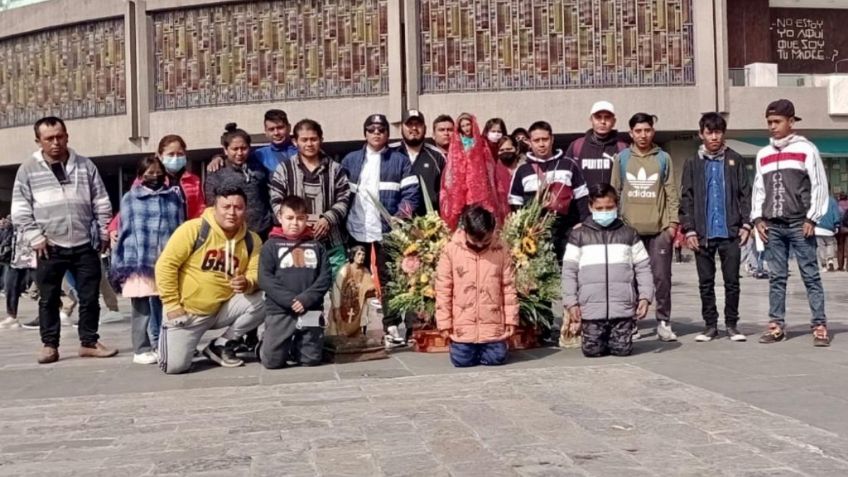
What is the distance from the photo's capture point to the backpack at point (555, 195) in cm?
809

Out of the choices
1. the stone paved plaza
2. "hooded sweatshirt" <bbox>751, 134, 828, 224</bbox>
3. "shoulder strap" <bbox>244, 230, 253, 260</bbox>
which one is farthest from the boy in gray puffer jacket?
"shoulder strap" <bbox>244, 230, 253, 260</bbox>

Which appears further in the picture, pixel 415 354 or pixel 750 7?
pixel 750 7

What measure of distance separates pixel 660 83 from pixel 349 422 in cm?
2099

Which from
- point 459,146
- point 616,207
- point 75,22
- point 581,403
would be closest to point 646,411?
point 581,403

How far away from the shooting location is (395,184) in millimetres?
8297

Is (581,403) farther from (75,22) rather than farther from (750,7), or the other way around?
(75,22)

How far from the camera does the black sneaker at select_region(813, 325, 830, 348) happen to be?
7.56m

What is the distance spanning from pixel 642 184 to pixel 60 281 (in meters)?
5.10

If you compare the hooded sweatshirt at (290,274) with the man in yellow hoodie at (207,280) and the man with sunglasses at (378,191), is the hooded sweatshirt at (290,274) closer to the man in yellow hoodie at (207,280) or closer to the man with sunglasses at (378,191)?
the man in yellow hoodie at (207,280)

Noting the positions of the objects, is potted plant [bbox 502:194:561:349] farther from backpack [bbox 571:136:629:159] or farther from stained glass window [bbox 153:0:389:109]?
stained glass window [bbox 153:0:389:109]

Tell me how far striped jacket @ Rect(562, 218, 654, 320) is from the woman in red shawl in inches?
32.1

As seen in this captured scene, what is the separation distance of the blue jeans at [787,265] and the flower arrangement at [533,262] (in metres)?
1.80

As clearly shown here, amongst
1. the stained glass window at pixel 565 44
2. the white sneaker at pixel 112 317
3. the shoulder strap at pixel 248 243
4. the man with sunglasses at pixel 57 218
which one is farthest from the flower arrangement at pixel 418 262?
→ the stained glass window at pixel 565 44

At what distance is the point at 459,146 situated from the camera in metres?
7.80
